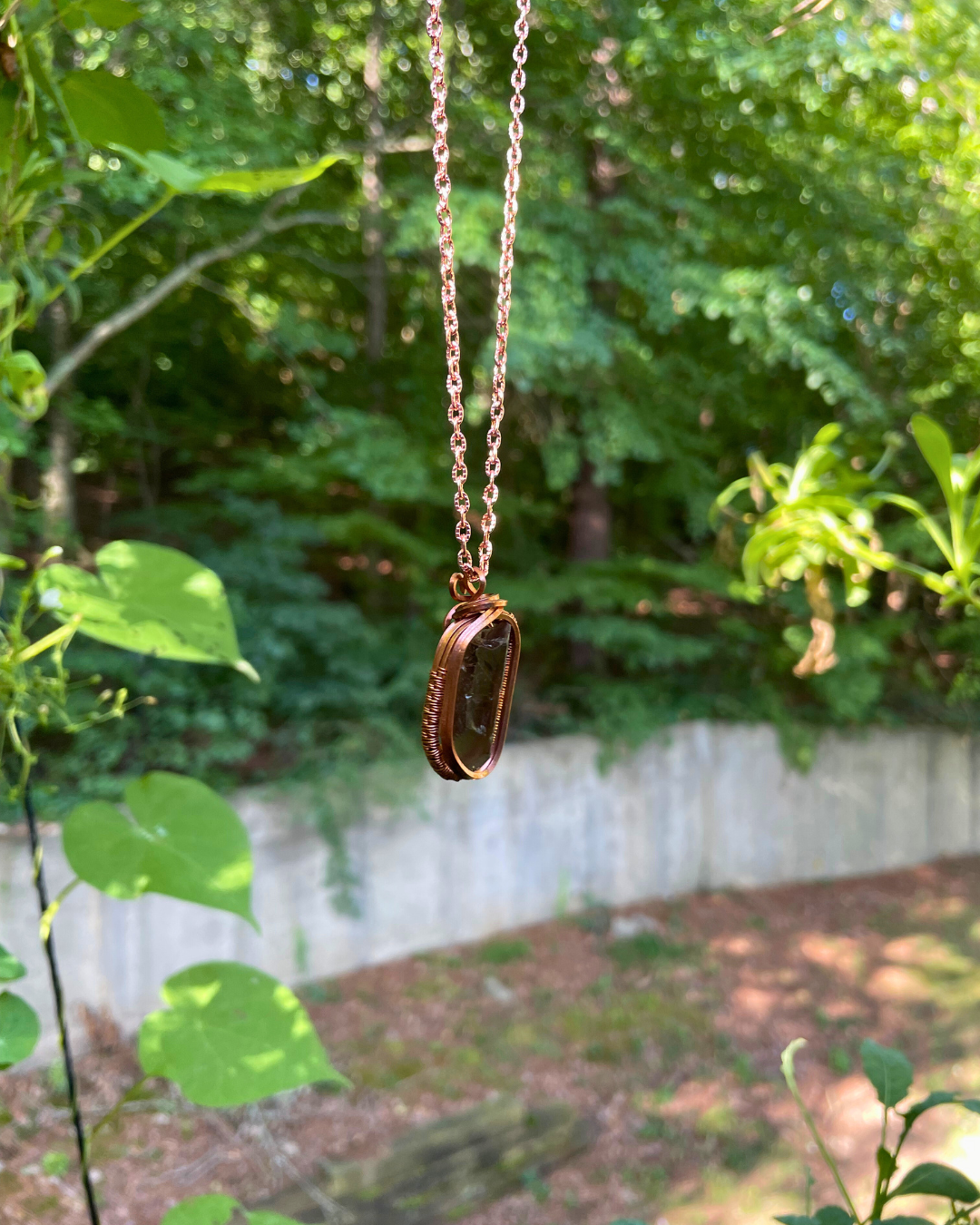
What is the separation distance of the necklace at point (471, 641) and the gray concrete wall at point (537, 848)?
2774mm

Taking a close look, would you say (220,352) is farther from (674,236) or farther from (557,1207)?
(557,1207)

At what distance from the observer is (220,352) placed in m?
5.76

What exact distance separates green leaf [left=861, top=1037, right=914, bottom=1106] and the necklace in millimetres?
406

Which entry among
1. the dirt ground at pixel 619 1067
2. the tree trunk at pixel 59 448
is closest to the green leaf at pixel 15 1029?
the dirt ground at pixel 619 1067

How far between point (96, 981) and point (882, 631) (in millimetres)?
4029

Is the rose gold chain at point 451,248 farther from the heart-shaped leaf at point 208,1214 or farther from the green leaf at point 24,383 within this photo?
the heart-shaped leaf at point 208,1214

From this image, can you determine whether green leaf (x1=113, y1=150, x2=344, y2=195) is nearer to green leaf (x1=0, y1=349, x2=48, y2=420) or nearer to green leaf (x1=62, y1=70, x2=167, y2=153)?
green leaf (x1=62, y1=70, x2=167, y2=153)

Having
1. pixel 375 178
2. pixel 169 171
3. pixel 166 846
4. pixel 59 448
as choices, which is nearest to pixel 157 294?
pixel 59 448

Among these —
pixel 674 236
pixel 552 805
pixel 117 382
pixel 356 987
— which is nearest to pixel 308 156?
pixel 674 236

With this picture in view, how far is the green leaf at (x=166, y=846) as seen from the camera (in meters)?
0.79

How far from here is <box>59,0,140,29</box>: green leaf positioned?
2.49 feet

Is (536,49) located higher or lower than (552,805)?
higher

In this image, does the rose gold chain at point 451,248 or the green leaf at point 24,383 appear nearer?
the rose gold chain at point 451,248

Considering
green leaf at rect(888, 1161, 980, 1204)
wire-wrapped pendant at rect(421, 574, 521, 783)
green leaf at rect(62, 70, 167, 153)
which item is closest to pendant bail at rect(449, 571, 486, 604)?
wire-wrapped pendant at rect(421, 574, 521, 783)
